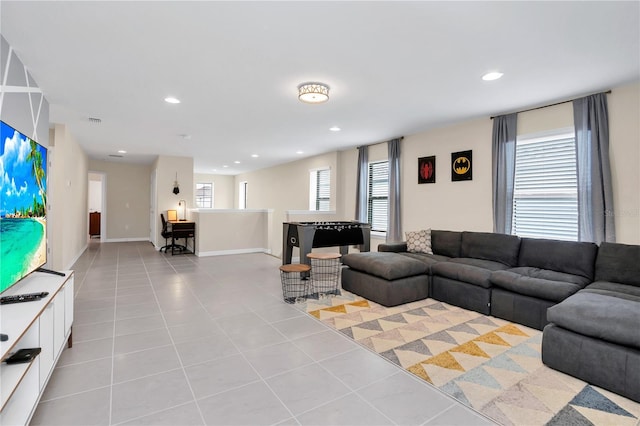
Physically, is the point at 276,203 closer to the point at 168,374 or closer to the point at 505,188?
the point at 505,188

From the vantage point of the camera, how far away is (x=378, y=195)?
6.54 metres

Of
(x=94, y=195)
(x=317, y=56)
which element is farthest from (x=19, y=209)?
(x=94, y=195)

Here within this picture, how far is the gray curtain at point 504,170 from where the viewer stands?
13.9ft

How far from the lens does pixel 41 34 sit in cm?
237

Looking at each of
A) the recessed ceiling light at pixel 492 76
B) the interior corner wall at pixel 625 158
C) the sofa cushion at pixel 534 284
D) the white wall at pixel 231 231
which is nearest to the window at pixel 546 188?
the interior corner wall at pixel 625 158

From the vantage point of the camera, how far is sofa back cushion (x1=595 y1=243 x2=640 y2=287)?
301 centimetres

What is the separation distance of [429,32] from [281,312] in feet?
9.86

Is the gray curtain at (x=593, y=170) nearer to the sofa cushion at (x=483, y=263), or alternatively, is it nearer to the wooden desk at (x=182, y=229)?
the sofa cushion at (x=483, y=263)

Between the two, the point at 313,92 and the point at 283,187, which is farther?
the point at 283,187

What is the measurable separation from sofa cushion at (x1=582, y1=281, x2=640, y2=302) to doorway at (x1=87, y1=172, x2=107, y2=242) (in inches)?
427

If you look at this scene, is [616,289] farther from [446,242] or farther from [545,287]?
[446,242]

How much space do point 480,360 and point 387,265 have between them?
4.85 ft

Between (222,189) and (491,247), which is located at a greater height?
(222,189)

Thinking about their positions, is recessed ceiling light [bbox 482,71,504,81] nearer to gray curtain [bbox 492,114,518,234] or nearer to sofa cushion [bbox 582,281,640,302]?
gray curtain [bbox 492,114,518,234]
